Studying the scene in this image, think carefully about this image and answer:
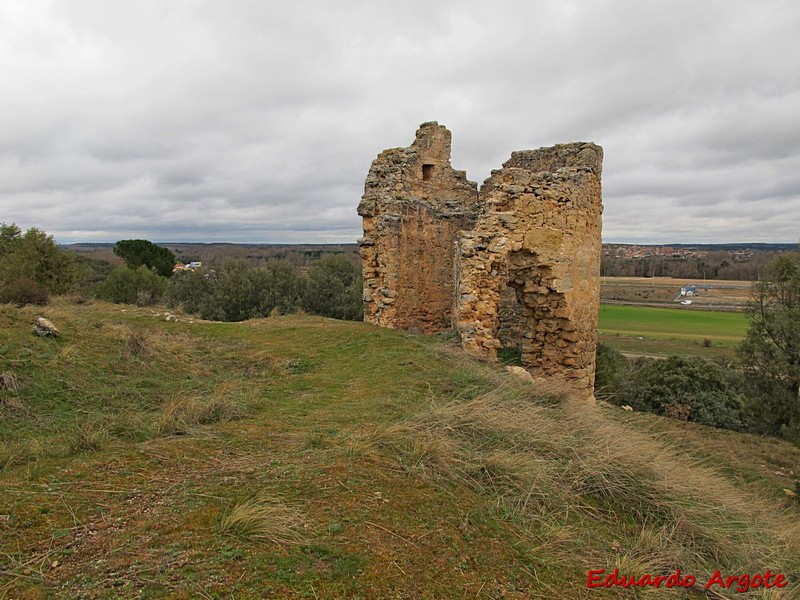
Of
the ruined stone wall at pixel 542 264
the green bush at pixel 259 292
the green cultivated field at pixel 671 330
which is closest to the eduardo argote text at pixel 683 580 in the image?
the ruined stone wall at pixel 542 264

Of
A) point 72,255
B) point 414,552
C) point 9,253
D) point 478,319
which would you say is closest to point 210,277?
point 72,255

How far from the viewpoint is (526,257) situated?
968 centimetres

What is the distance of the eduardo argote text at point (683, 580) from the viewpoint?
308 centimetres

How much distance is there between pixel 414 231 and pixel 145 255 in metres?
32.8

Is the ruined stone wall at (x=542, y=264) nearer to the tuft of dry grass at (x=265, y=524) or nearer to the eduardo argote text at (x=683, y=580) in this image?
the eduardo argote text at (x=683, y=580)

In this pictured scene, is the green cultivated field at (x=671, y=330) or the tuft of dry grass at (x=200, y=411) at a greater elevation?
the tuft of dry grass at (x=200, y=411)

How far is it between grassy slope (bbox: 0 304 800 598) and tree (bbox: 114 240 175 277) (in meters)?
35.0

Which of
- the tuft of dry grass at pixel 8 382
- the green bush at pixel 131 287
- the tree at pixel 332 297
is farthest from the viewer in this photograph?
the tree at pixel 332 297

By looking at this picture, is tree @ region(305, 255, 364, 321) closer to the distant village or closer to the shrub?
the shrub

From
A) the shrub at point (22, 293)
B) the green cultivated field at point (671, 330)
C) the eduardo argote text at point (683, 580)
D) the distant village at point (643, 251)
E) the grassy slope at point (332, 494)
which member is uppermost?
the distant village at point (643, 251)

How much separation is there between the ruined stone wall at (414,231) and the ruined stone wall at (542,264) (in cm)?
356

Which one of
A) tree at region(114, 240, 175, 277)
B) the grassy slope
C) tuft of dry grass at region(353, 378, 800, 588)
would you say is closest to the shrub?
the grassy slope

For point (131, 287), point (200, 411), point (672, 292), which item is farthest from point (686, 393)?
point (672, 292)

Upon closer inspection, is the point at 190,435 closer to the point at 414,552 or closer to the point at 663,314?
the point at 414,552
